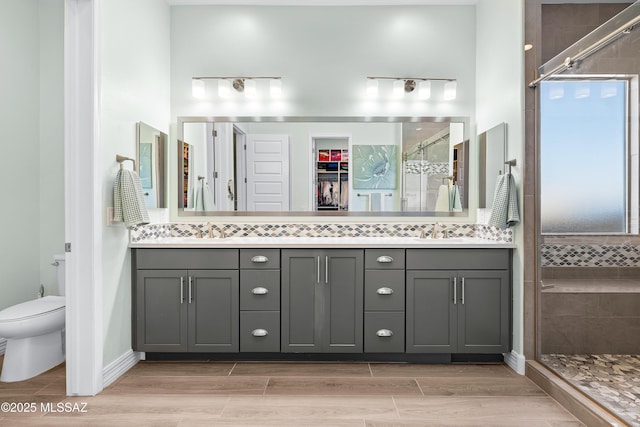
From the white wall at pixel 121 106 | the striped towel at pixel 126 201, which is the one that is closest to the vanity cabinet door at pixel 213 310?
the white wall at pixel 121 106

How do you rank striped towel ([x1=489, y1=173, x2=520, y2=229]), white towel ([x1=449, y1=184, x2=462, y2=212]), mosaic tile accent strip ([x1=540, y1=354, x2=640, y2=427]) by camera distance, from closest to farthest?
mosaic tile accent strip ([x1=540, y1=354, x2=640, y2=427]), striped towel ([x1=489, y1=173, x2=520, y2=229]), white towel ([x1=449, y1=184, x2=462, y2=212])

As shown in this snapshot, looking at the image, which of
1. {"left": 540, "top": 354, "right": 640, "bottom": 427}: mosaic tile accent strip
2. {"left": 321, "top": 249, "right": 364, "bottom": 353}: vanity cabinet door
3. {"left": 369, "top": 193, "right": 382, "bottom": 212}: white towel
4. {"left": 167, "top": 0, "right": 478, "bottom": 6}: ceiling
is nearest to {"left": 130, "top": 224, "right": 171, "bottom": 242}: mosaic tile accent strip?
{"left": 321, "top": 249, "right": 364, "bottom": 353}: vanity cabinet door

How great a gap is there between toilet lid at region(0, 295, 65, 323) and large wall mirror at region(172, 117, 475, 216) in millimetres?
1154

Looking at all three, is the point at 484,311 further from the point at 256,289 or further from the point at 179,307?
the point at 179,307

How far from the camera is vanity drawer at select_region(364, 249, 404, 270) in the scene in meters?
2.90

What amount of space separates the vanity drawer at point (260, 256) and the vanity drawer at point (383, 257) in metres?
0.63

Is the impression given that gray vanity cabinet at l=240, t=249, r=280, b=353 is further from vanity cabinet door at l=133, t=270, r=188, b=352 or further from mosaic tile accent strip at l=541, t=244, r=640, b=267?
mosaic tile accent strip at l=541, t=244, r=640, b=267

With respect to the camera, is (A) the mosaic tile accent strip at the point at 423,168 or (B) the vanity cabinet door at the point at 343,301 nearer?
(B) the vanity cabinet door at the point at 343,301

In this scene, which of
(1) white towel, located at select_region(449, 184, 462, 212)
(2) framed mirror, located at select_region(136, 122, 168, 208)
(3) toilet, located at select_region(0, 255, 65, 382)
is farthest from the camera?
(1) white towel, located at select_region(449, 184, 462, 212)

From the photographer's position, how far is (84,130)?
2389 millimetres

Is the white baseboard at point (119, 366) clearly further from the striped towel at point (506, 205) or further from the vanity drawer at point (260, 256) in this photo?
the striped towel at point (506, 205)

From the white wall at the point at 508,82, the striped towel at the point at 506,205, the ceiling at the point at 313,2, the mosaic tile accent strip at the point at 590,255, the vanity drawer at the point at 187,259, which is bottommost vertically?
the vanity drawer at the point at 187,259

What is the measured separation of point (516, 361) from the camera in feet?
9.09

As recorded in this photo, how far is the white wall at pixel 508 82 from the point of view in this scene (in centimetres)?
274
